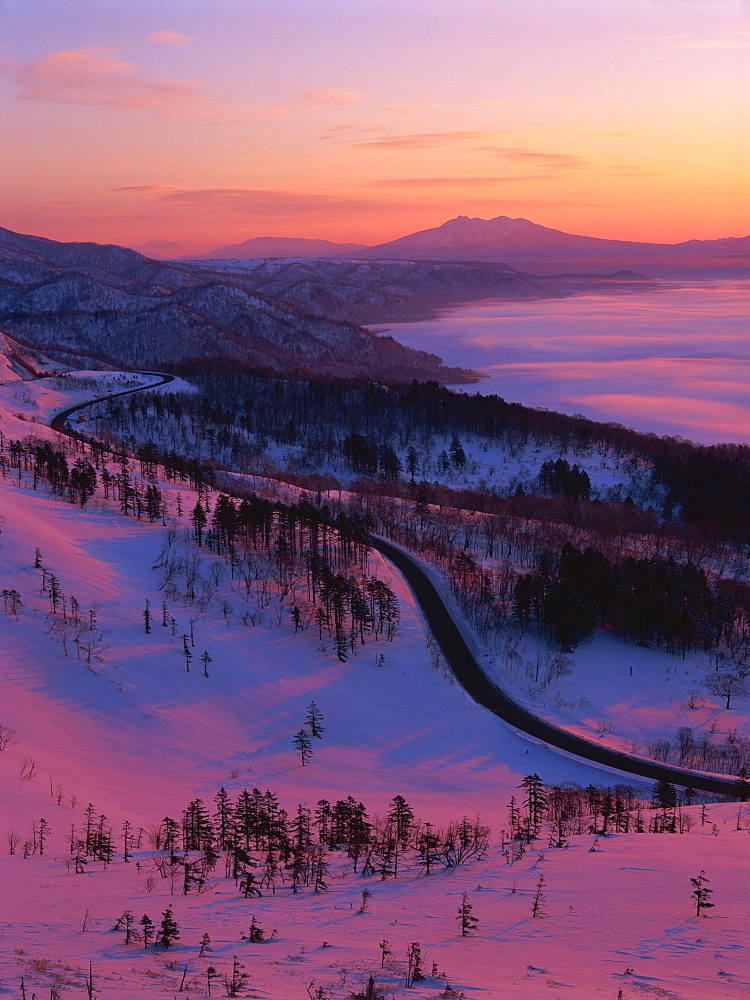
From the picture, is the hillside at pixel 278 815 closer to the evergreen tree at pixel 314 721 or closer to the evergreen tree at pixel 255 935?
the evergreen tree at pixel 255 935

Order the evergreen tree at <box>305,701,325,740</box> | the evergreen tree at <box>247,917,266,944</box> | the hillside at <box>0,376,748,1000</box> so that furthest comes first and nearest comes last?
the evergreen tree at <box>305,701,325,740</box> → the evergreen tree at <box>247,917,266,944</box> → the hillside at <box>0,376,748,1000</box>

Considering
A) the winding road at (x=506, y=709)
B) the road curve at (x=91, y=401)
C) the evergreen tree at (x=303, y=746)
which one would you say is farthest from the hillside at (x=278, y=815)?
the road curve at (x=91, y=401)

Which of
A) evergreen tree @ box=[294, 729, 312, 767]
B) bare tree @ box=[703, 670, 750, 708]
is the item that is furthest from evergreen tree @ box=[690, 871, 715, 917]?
bare tree @ box=[703, 670, 750, 708]

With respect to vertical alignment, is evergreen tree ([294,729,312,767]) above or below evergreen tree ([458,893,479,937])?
below

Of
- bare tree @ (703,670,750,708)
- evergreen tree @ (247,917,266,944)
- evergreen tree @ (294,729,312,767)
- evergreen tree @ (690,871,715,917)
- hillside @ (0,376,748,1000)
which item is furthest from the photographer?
bare tree @ (703,670,750,708)

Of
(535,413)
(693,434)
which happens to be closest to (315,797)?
(535,413)

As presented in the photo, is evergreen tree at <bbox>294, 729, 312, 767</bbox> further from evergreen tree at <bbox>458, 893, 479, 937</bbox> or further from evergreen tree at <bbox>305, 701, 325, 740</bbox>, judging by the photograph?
evergreen tree at <bbox>458, 893, 479, 937</bbox>

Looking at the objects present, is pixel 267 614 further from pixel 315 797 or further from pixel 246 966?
pixel 246 966

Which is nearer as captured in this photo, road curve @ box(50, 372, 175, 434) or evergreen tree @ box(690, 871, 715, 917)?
evergreen tree @ box(690, 871, 715, 917)
